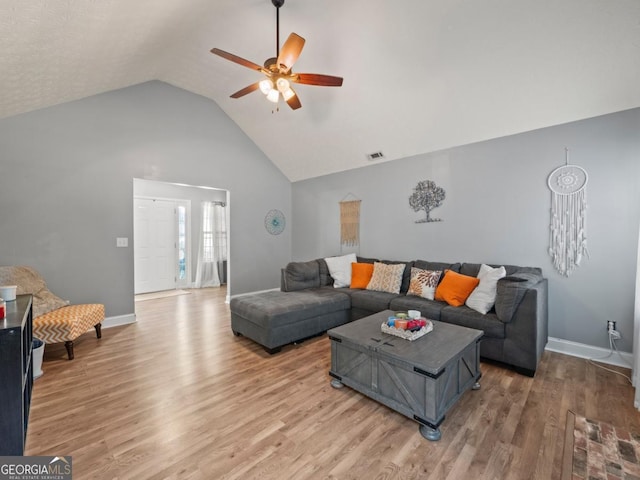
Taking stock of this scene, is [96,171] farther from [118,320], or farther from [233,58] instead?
[233,58]

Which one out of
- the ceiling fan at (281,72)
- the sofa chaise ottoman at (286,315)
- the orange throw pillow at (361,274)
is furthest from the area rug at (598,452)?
the ceiling fan at (281,72)

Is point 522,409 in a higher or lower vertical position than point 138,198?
lower

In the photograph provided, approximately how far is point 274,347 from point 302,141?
3.43 meters

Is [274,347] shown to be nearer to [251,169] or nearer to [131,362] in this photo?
[131,362]

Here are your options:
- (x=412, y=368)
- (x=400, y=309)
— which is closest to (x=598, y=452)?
(x=412, y=368)

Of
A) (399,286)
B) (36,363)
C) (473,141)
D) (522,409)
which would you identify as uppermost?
(473,141)

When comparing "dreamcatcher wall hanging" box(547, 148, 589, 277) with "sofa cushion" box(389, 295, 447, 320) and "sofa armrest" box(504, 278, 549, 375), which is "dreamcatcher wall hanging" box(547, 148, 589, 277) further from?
"sofa cushion" box(389, 295, 447, 320)

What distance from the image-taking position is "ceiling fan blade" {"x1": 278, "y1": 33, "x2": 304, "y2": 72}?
2.09 metres

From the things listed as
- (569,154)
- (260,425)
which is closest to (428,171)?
(569,154)

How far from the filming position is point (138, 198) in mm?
5734

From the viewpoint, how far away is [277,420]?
183 cm

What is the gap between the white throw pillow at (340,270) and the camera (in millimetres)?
4109

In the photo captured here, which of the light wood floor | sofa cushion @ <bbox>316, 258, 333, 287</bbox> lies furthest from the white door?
sofa cushion @ <bbox>316, 258, 333, 287</bbox>

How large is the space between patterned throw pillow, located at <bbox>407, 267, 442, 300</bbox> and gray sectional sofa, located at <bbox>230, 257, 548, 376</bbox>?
9 centimetres
